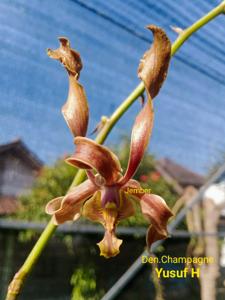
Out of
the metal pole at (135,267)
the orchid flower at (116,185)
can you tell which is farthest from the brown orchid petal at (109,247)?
the metal pole at (135,267)

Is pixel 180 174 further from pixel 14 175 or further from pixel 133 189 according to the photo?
pixel 133 189

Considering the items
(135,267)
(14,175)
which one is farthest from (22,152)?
(135,267)

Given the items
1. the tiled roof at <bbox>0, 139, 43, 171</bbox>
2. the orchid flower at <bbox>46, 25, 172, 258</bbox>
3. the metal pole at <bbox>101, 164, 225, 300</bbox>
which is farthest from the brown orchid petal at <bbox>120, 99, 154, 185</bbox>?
the metal pole at <bbox>101, 164, 225, 300</bbox>

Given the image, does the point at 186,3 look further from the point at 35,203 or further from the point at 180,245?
the point at 180,245

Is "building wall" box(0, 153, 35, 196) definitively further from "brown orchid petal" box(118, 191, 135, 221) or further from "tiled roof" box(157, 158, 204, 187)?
"brown orchid petal" box(118, 191, 135, 221)

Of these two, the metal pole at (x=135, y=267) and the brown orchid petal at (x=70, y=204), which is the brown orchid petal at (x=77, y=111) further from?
the metal pole at (x=135, y=267)
